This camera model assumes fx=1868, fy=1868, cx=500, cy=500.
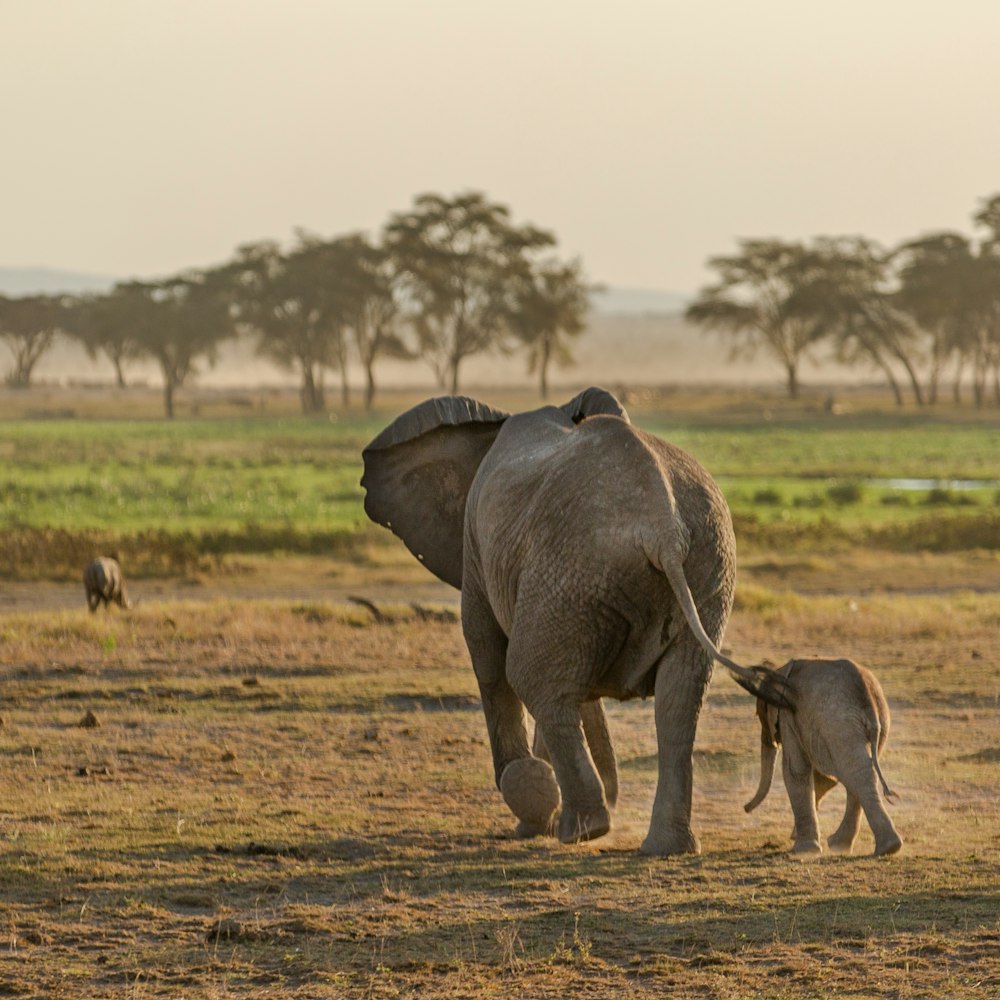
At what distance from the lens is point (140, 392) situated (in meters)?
96.7

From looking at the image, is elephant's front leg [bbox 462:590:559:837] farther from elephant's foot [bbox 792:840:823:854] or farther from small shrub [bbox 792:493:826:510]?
small shrub [bbox 792:493:826:510]

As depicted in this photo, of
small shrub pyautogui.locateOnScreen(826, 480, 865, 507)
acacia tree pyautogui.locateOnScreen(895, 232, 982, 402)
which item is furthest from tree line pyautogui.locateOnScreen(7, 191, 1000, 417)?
small shrub pyautogui.locateOnScreen(826, 480, 865, 507)

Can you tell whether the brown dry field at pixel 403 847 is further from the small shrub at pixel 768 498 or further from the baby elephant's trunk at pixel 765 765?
the small shrub at pixel 768 498

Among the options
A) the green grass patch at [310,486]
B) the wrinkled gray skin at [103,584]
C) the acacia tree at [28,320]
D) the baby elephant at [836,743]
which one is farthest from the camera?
the acacia tree at [28,320]

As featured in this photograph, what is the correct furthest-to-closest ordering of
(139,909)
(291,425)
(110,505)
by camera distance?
(291,425) → (110,505) → (139,909)

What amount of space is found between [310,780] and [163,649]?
18.4ft

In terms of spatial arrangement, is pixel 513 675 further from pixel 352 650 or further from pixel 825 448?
pixel 825 448

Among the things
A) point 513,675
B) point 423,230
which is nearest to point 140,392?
point 423,230

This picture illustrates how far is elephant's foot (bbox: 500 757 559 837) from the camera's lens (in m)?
8.60

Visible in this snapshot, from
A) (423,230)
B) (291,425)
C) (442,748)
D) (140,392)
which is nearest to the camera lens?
(442,748)

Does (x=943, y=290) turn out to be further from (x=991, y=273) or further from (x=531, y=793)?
(x=531, y=793)

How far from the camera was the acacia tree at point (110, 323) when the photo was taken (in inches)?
3435

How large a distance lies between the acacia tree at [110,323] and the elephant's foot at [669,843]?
79.2m

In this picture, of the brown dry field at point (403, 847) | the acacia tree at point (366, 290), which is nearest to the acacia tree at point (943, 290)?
the acacia tree at point (366, 290)
